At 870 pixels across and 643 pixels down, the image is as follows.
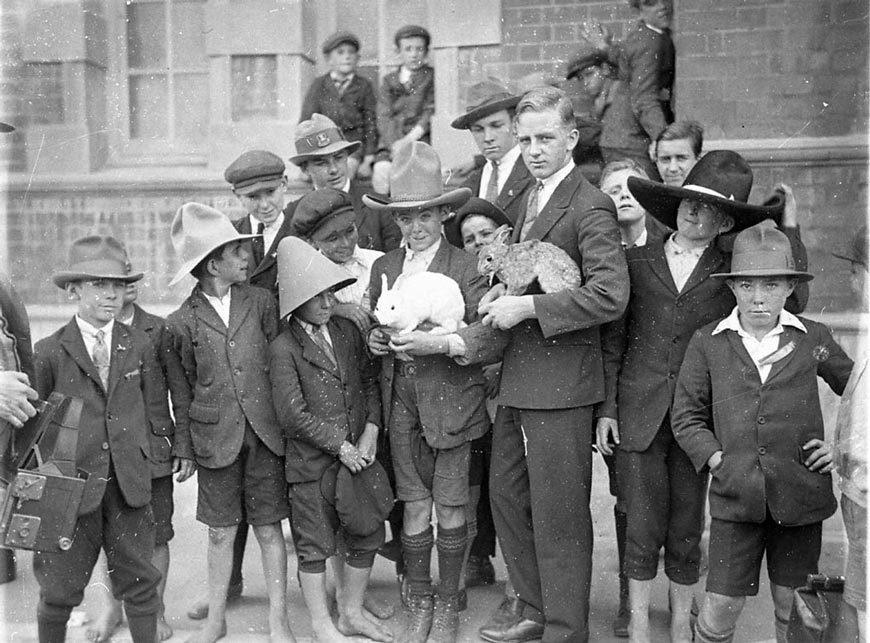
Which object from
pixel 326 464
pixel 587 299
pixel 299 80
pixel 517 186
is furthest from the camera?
pixel 299 80

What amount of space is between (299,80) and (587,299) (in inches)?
177

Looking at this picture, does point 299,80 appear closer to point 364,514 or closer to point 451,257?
point 451,257

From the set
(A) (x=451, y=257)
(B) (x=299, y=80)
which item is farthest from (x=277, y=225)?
(B) (x=299, y=80)

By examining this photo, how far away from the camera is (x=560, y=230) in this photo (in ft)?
13.7

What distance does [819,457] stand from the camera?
12.5 ft

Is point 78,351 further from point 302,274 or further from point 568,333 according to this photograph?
point 568,333

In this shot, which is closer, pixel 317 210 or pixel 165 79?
pixel 317 210

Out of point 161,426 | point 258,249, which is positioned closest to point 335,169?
point 258,249

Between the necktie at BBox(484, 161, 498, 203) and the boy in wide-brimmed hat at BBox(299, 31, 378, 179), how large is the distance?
87.9 inches

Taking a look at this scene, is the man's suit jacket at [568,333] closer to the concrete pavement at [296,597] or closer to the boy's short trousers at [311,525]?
the boy's short trousers at [311,525]

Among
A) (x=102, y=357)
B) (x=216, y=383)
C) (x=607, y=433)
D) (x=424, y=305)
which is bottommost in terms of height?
(x=607, y=433)

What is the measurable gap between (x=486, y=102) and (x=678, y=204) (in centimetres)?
139

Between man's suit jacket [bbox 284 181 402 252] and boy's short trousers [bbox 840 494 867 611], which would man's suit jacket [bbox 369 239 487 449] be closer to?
man's suit jacket [bbox 284 181 402 252]

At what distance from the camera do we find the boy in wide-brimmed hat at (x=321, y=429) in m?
4.30
